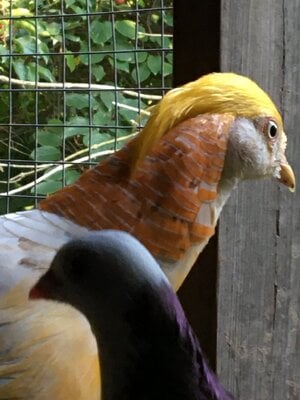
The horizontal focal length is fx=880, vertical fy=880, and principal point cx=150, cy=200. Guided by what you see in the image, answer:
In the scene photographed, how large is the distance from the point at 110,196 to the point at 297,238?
23 centimetres

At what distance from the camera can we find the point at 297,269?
0.93 meters

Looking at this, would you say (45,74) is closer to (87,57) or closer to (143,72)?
(87,57)

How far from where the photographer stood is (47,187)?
1640 mm

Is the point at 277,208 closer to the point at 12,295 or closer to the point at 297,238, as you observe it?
the point at 297,238

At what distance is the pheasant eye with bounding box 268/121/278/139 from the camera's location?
0.84m

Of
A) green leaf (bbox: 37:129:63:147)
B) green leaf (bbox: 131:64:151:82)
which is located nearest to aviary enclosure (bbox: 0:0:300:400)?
green leaf (bbox: 131:64:151:82)

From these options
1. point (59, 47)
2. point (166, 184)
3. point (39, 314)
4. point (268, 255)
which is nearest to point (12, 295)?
point (39, 314)

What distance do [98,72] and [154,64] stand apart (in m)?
0.22

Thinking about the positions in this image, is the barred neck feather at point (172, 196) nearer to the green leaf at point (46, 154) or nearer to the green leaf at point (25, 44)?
the green leaf at point (46, 154)

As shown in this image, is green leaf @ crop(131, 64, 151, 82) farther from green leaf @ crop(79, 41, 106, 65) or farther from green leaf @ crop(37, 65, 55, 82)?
green leaf @ crop(37, 65, 55, 82)

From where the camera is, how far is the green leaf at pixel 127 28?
1530 millimetres

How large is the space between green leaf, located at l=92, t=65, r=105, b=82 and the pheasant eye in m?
0.79

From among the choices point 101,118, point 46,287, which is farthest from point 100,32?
point 46,287

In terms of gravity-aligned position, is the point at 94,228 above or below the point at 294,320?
above
